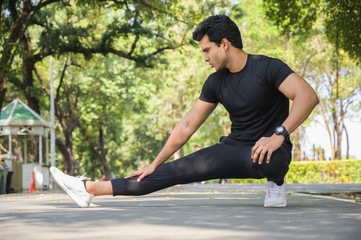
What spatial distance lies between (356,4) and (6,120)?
15.7 metres

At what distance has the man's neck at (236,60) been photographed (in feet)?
18.3

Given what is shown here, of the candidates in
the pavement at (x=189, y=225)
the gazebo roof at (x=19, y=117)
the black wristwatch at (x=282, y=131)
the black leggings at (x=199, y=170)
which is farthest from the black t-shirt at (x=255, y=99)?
the gazebo roof at (x=19, y=117)

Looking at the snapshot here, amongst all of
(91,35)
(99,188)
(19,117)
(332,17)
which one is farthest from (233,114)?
(19,117)

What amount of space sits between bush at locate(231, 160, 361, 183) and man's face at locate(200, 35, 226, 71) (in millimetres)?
26495

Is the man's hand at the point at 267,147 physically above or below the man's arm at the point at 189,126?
below

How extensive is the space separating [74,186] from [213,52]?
6.07ft

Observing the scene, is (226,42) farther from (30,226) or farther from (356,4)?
(356,4)

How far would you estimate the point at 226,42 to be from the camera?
552 centimetres

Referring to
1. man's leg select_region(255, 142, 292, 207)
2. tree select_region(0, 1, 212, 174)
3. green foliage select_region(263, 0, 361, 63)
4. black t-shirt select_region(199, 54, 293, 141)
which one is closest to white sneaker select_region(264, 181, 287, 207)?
man's leg select_region(255, 142, 292, 207)

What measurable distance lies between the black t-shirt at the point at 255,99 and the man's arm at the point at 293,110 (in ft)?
0.67

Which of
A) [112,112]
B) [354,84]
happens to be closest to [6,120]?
[112,112]

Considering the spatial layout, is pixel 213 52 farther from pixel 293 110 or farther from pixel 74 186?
pixel 74 186

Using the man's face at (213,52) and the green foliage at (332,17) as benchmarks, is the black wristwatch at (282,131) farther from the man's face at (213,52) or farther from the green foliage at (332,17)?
the green foliage at (332,17)

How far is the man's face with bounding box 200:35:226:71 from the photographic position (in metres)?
5.51
